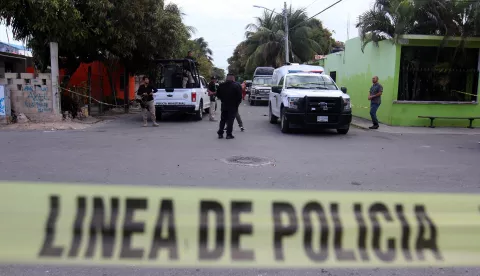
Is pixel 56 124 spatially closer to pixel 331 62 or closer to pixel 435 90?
pixel 435 90

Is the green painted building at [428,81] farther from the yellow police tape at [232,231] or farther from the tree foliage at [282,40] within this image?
the tree foliage at [282,40]

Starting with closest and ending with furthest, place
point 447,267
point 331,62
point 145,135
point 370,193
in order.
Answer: point 447,267, point 370,193, point 145,135, point 331,62

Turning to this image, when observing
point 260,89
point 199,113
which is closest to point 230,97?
point 199,113

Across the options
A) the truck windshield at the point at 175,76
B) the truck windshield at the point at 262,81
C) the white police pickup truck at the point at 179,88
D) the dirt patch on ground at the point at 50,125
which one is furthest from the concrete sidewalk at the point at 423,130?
the truck windshield at the point at 262,81

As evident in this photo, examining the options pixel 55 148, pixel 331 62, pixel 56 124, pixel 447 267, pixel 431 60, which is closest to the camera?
pixel 447 267

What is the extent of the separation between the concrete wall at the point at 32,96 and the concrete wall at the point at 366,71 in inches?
443

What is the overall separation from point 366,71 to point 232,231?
1426cm

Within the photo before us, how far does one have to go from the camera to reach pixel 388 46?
14773 millimetres

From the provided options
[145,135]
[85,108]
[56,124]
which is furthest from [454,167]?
[85,108]

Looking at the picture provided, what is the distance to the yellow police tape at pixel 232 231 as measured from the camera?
3822 millimetres

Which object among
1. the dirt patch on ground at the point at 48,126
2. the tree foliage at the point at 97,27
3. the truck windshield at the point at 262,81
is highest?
the tree foliage at the point at 97,27

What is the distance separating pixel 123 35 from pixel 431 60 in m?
10.9

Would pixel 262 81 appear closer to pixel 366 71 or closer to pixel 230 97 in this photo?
pixel 366 71

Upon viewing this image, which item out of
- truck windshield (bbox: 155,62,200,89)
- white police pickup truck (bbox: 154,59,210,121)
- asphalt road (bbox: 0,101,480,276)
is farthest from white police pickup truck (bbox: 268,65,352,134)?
truck windshield (bbox: 155,62,200,89)
